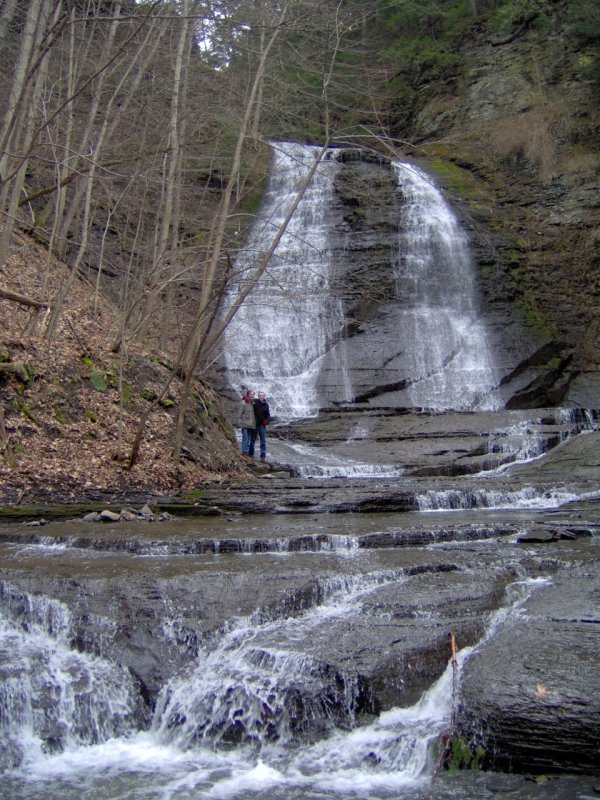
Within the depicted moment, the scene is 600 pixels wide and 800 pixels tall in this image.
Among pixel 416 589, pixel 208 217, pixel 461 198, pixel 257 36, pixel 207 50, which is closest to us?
pixel 416 589

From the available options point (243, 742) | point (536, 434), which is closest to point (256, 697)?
point (243, 742)

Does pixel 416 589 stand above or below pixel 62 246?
below

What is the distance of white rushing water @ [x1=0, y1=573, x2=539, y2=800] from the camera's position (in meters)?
4.81

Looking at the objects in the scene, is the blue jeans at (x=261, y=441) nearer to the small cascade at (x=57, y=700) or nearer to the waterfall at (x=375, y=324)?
the waterfall at (x=375, y=324)

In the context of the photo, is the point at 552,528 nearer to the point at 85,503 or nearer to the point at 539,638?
the point at 539,638

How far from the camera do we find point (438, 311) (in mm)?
22500

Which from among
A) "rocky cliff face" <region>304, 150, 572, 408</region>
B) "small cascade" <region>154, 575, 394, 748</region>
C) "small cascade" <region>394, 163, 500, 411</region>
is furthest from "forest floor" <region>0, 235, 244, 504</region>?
"small cascade" <region>394, 163, 500, 411</region>

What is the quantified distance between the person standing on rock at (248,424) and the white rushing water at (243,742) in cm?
840

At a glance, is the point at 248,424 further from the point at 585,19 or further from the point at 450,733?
the point at 585,19

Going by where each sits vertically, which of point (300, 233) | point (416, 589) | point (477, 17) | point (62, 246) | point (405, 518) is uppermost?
point (477, 17)

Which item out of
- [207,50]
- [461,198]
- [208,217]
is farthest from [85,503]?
[461,198]

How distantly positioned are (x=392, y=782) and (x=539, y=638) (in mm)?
1705

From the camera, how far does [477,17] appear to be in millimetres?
31812

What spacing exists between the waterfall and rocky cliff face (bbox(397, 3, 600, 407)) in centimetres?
89
